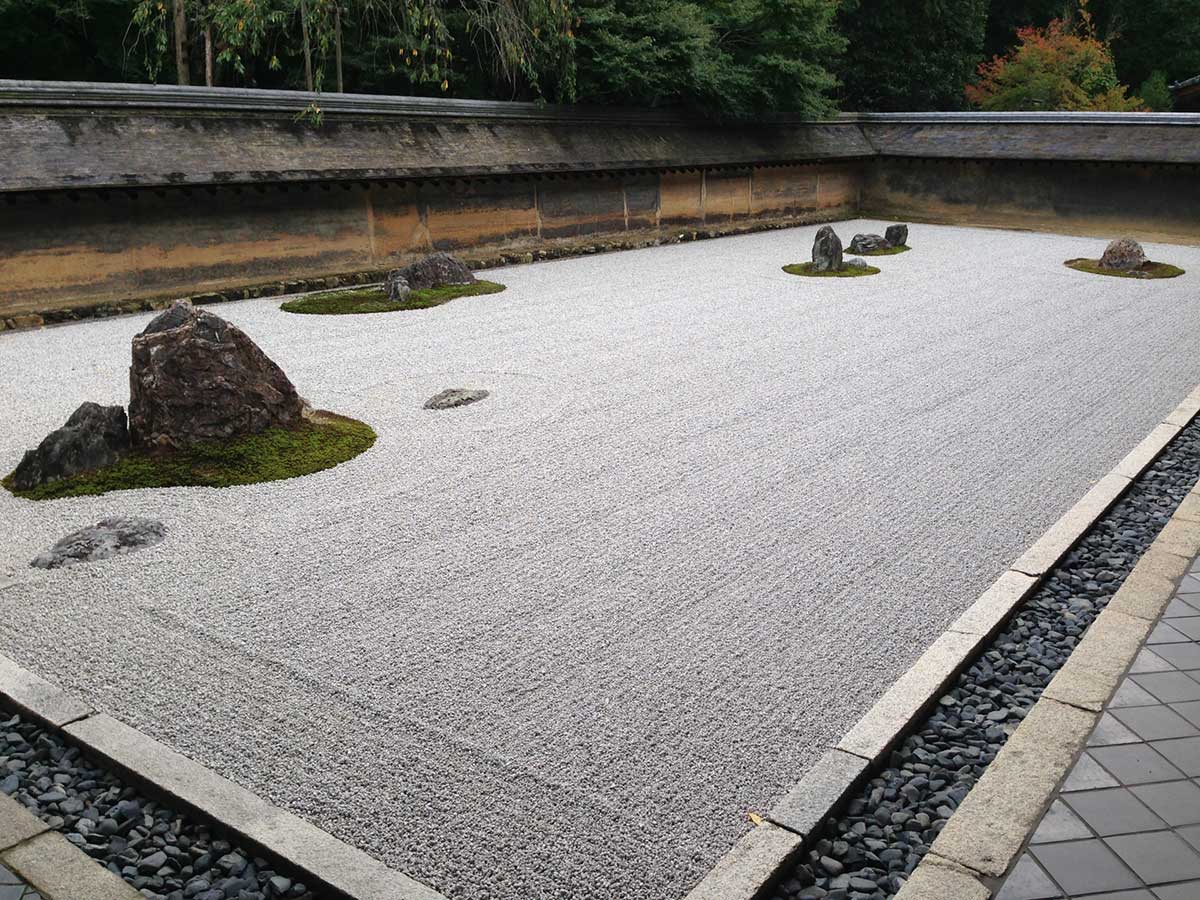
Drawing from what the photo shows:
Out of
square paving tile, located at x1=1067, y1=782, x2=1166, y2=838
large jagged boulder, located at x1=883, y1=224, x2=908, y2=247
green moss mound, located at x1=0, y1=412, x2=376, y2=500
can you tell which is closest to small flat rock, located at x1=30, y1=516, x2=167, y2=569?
green moss mound, located at x1=0, y1=412, x2=376, y2=500

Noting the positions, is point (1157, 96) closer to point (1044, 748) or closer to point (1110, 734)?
point (1110, 734)

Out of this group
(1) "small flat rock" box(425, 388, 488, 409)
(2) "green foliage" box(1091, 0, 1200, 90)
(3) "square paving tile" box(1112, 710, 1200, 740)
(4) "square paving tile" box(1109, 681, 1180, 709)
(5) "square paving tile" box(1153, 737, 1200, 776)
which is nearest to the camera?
(5) "square paving tile" box(1153, 737, 1200, 776)

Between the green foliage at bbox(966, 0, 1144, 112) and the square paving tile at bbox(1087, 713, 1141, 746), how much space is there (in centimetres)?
2527

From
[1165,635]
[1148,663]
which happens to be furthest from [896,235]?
[1148,663]

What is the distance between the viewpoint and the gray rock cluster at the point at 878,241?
15023 millimetres

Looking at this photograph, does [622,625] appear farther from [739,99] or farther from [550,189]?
[739,99]

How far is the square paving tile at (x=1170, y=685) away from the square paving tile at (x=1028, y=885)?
3.66ft

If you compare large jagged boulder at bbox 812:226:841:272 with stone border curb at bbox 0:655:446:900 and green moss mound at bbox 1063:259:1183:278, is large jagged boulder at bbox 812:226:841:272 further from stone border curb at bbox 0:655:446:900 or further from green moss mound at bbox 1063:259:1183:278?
stone border curb at bbox 0:655:446:900

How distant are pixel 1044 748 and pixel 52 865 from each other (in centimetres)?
285

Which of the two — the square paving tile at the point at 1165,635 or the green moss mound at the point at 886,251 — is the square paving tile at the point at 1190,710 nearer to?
the square paving tile at the point at 1165,635

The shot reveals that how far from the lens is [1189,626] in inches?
148

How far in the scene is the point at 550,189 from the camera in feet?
49.3

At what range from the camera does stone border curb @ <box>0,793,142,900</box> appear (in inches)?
97.4

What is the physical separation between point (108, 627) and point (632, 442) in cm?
323
